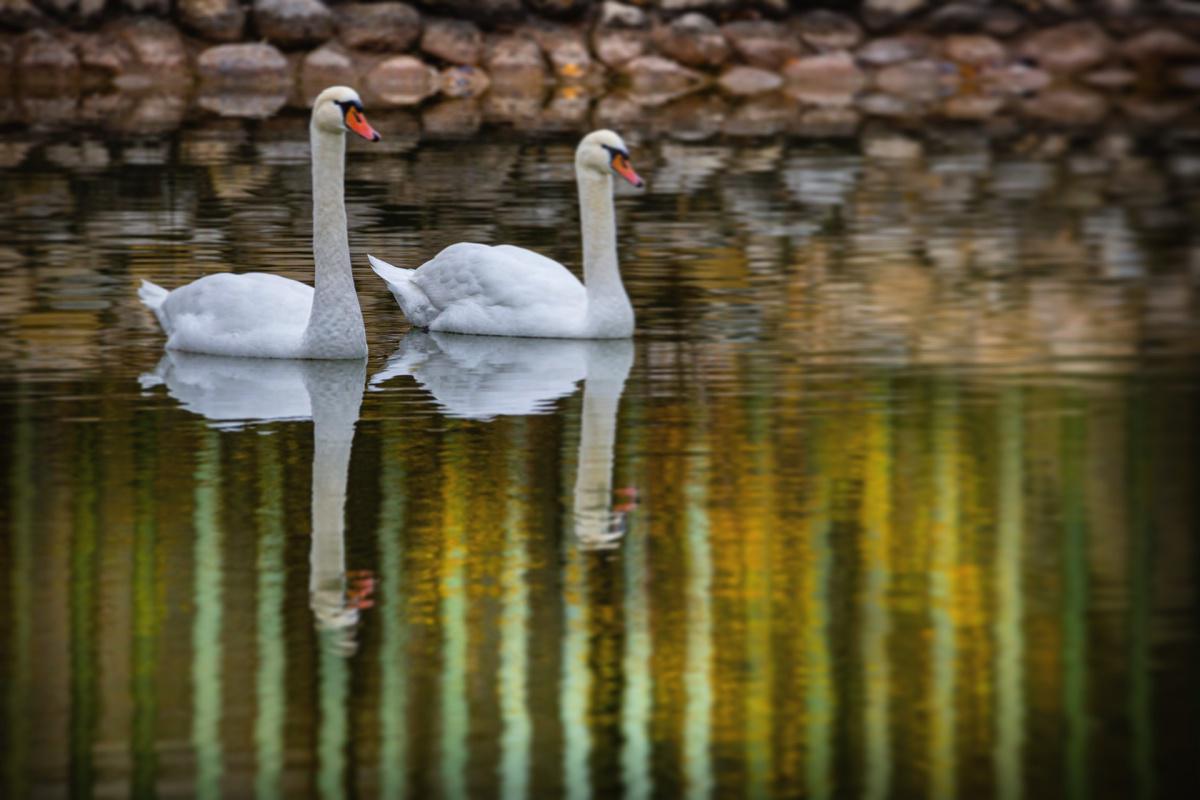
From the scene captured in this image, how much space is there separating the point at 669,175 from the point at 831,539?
11160 mm

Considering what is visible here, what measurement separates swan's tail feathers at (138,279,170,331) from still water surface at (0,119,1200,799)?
0.18 metres

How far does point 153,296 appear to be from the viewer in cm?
1127

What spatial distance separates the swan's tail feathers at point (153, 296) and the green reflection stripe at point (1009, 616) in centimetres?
406

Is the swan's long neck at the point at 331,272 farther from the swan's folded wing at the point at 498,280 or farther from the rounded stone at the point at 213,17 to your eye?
the rounded stone at the point at 213,17

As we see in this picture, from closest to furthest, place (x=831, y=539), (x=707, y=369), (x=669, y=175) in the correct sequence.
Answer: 1. (x=831, y=539)
2. (x=707, y=369)
3. (x=669, y=175)

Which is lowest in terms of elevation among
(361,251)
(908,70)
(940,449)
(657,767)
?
(657,767)

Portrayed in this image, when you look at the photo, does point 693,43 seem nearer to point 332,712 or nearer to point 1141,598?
point 1141,598

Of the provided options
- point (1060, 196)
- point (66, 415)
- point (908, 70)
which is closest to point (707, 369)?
point (66, 415)

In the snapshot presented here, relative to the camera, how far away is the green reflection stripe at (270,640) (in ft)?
16.8

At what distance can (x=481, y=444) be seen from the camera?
8.52m

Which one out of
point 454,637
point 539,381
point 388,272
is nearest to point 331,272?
point 539,381

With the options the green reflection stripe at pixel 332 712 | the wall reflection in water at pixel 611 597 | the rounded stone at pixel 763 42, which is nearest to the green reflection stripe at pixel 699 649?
the wall reflection in water at pixel 611 597

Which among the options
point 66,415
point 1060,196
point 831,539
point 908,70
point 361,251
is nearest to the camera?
point 831,539

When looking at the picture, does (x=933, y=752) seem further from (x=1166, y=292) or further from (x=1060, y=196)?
(x=1060, y=196)
